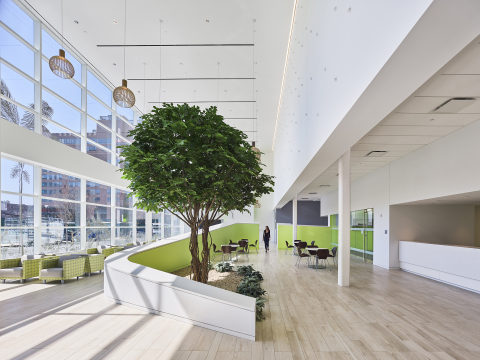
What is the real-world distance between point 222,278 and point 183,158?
4.60m

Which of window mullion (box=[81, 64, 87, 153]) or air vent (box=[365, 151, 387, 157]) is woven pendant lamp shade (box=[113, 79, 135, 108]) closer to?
window mullion (box=[81, 64, 87, 153])

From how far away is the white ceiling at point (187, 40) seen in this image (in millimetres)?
8922

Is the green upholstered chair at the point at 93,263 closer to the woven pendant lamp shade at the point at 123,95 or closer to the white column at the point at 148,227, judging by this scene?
the woven pendant lamp shade at the point at 123,95

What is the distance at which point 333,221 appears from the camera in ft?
64.4

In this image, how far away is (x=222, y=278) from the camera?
8.60 metres

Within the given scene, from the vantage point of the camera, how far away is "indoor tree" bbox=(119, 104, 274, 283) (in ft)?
17.3

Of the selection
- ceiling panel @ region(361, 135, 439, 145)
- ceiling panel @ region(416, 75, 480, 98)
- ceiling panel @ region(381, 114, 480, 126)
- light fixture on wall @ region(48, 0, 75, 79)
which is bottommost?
ceiling panel @ region(361, 135, 439, 145)

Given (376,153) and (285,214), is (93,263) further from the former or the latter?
(285,214)

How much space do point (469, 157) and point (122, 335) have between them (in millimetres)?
7440

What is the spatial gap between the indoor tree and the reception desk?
590 cm

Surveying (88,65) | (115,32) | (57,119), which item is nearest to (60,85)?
(57,119)

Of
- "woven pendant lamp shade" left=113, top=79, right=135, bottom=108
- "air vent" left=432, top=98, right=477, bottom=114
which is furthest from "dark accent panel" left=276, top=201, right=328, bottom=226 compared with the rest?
"air vent" left=432, top=98, right=477, bottom=114

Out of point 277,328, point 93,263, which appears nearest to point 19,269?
point 93,263

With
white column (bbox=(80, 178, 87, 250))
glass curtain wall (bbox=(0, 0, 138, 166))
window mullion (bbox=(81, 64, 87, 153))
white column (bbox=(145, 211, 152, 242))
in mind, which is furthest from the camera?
white column (bbox=(145, 211, 152, 242))
